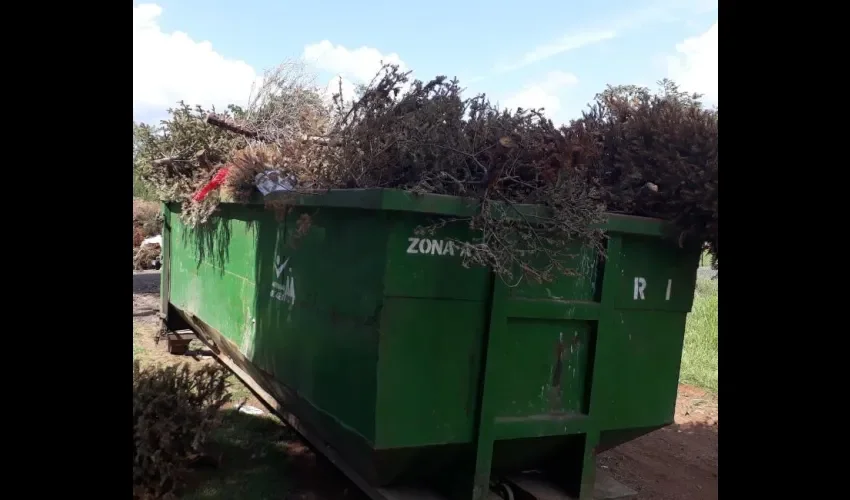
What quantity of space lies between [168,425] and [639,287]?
9.40ft

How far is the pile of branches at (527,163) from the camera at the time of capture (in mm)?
2869

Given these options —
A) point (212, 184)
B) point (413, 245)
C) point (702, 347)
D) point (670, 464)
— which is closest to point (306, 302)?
point (413, 245)

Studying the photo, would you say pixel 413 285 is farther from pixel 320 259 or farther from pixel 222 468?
pixel 222 468

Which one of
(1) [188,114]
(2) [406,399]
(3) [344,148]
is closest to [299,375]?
(2) [406,399]

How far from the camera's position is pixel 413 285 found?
9.07 feet

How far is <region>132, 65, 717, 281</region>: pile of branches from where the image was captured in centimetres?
287

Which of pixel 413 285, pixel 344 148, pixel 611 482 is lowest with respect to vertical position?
pixel 611 482

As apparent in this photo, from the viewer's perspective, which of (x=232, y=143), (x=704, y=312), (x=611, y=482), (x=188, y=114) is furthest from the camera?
(x=704, y=312)

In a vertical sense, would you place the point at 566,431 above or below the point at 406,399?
below

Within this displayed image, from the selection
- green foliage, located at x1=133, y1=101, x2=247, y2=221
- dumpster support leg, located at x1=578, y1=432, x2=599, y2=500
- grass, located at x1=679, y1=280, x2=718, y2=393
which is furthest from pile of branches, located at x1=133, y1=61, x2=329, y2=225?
grass, located at x1=679, y1=280, x2=718, y2=393

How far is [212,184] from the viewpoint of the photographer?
499cm

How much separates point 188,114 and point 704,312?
8.31 metres

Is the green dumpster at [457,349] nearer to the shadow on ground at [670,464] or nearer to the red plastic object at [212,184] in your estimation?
the red plastic object at [212,184]

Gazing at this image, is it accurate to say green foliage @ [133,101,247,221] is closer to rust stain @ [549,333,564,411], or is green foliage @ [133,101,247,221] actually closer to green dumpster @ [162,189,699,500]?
green dumpster @ [162,189,699,500]
